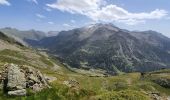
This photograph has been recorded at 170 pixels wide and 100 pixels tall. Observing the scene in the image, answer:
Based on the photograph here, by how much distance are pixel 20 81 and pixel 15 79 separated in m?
0.51

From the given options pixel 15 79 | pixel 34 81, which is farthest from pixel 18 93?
pixel 34 81

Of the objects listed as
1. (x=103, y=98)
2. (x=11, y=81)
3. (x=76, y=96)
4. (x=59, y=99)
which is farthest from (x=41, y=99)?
(x=11, y=81)

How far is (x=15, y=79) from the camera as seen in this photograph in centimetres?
2553

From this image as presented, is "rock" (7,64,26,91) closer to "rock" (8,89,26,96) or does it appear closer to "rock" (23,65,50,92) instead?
"rock" (23,65,50,92)

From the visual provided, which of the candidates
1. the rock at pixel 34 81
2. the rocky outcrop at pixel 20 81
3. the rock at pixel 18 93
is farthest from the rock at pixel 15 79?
the rock at pixel 18 93

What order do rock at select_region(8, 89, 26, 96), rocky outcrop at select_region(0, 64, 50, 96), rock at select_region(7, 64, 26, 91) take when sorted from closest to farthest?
1. rock at select_region(8, 89, 26, 96)
2. rocky outcrop at select_region(0, 64, 50, 96)
3. rock at select_region(7, 64, 26, 91)

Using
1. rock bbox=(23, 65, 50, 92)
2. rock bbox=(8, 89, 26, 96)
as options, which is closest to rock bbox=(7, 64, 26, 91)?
rock bbox=(23, 65, 50, 92)

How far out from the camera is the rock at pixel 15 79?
960 inches

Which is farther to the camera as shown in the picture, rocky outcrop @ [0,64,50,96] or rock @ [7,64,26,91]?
rock @ [7,64,26,91]

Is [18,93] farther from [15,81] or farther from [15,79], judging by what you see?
[15,79]

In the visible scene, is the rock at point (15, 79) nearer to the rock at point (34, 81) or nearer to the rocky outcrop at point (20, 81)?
the rocky outcrop at point (20, 81)

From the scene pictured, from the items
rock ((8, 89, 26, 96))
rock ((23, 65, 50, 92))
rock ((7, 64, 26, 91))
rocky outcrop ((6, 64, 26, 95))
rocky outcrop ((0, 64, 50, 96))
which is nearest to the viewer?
rock ((8, 89, 26, 96))

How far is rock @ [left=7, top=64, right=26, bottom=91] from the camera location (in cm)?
2438

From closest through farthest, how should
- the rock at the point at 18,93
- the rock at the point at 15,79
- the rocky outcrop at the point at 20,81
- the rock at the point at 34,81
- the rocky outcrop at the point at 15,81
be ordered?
1. the rock at the point at 18,93
2. the rocky outcrop at the point at 15,81
3. the rocky outcrop at the point at 20,81
4. the rock at the point at 15,79
5. the rock at the point at 34,81
